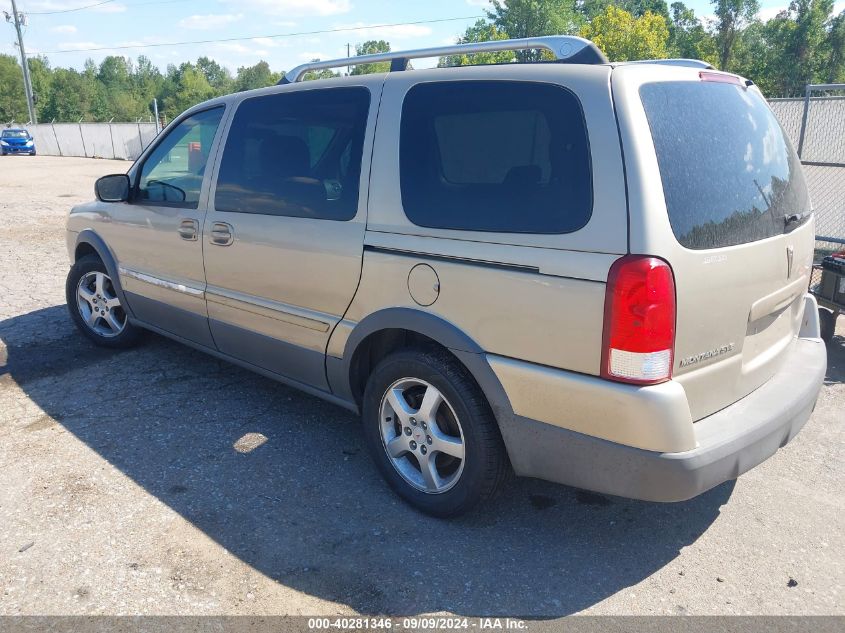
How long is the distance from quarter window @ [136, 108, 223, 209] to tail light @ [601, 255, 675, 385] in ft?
9.34

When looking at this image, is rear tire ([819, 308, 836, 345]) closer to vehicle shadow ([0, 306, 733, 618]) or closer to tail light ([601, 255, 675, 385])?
vehicle shadow ([0, 306, 733, 618])

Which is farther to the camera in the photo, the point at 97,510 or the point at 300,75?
the point at 300,75

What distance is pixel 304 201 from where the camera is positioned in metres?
3.58

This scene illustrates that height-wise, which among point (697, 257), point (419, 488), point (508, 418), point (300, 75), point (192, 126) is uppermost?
point (300, 75)

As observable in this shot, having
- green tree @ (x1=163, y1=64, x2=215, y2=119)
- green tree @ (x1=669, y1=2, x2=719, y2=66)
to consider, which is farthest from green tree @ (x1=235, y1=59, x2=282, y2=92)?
green tree @ (x1=669, y1=2, x2=719, y2=66)

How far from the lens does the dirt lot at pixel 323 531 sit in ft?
8.83

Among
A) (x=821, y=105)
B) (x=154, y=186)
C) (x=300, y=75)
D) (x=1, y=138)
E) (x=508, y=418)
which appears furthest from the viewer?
(x=1, y=138)

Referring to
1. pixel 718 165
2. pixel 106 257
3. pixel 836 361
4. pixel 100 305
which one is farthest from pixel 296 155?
pixel 836 361

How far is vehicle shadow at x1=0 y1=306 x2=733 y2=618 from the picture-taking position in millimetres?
2764

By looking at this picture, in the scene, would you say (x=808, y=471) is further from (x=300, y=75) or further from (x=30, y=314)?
(x=30, y=314)

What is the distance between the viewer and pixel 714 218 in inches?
101

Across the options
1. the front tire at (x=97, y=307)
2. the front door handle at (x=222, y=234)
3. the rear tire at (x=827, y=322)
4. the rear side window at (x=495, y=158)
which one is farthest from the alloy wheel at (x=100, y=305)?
the rear tire at (x=827, y=322)

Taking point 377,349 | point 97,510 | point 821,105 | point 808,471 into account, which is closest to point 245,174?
point 377,349

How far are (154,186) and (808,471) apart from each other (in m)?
4.39
